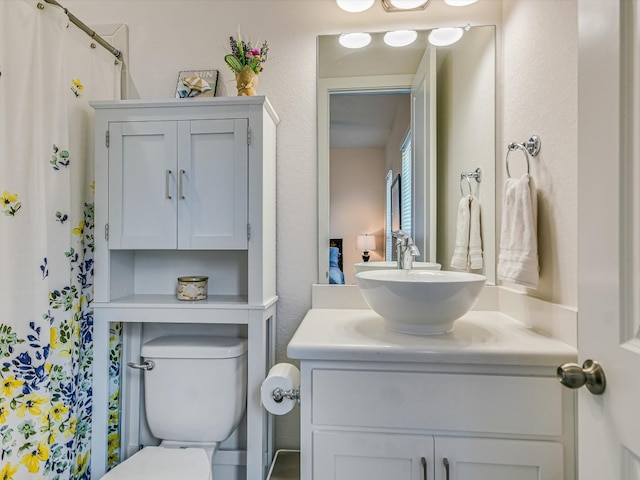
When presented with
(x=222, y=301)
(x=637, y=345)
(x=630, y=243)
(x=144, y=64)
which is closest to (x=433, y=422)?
(x=637, y=345)

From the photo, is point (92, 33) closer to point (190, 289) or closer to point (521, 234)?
point (190, 289)

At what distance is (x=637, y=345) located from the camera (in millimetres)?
550

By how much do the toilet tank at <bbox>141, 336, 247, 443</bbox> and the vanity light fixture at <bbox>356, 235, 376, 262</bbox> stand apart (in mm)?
654

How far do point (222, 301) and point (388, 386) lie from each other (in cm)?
75

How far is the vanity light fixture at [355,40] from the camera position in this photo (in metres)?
1.53

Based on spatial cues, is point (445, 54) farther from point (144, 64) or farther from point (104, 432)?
point (104, 432)

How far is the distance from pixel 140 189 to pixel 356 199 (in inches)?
34.7

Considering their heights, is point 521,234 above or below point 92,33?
below

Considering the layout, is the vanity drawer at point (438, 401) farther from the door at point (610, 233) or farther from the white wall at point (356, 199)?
the white wall at point (356, 199)

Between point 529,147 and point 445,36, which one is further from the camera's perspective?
point 445,36

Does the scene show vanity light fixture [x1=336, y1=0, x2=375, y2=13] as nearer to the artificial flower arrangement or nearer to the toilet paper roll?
the artificial flower arrangement

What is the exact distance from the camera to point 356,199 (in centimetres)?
154

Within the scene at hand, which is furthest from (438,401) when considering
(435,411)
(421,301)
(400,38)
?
(400,38)

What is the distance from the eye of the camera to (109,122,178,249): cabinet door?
137cm
